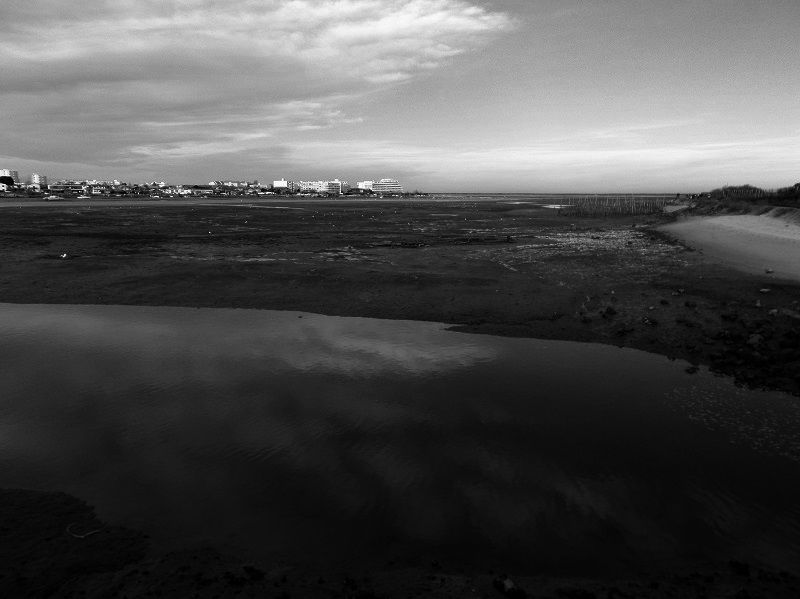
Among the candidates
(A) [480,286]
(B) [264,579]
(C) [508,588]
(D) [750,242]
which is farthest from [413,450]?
(D) [750,242]

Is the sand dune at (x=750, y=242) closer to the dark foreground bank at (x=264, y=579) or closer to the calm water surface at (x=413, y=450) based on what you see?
the calm water surface at (x=413, y=450)

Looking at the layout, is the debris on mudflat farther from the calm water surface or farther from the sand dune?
the sand dune

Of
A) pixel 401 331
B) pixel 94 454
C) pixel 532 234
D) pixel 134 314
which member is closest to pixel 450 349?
pixel 401 331

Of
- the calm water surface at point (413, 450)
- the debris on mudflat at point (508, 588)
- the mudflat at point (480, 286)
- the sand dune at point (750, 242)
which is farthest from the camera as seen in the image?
the sand dune at point (750, 242)

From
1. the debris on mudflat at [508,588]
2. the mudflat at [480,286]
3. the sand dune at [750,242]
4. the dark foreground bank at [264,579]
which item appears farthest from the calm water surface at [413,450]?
the sand dune at [750,242]

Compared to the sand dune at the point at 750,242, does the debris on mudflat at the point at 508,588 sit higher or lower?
lower

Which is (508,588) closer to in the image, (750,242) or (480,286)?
(480,286)

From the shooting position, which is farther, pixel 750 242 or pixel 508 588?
pixel 750 242
